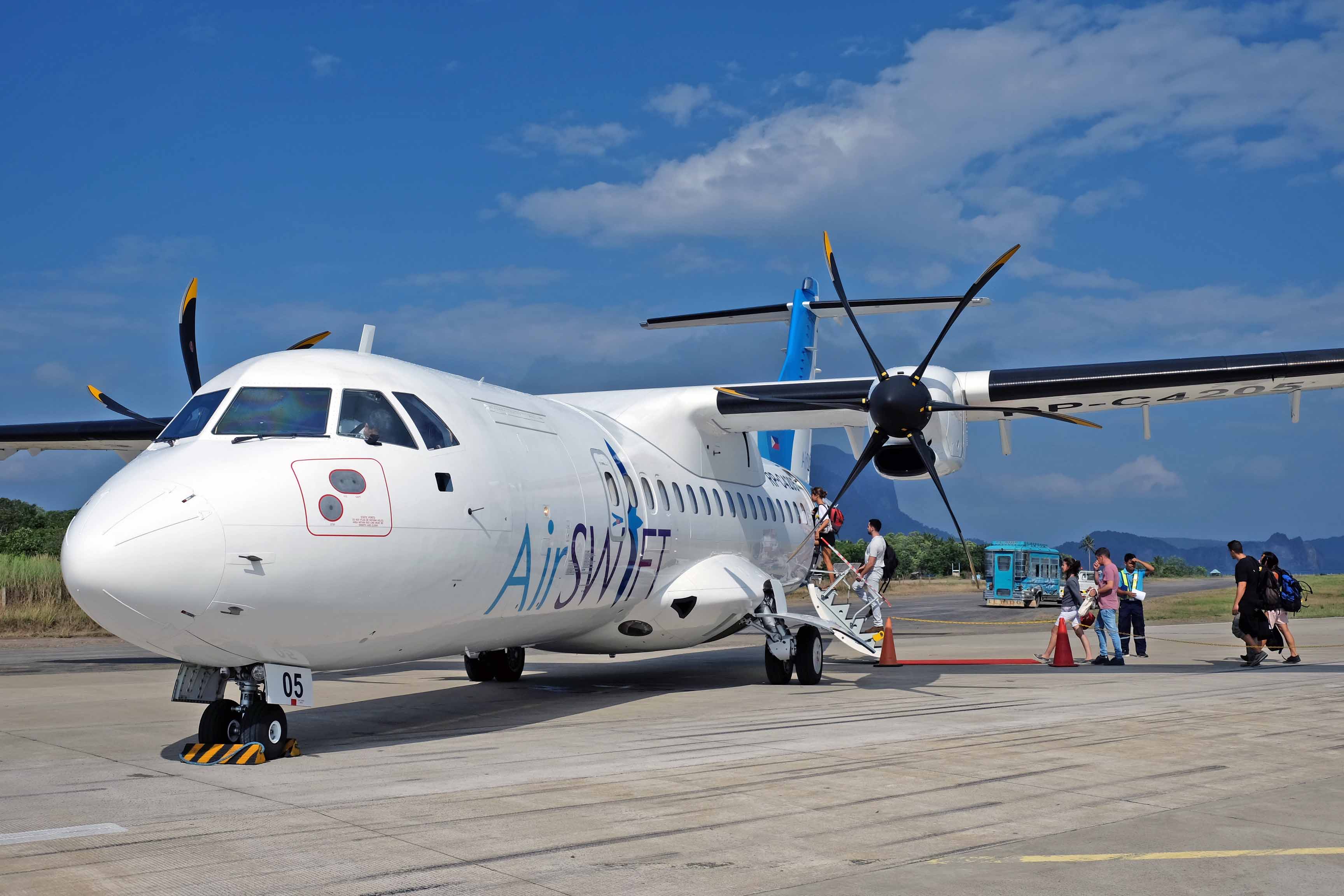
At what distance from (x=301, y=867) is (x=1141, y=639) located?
16410mm

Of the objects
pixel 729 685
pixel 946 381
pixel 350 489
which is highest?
pixel 946 381

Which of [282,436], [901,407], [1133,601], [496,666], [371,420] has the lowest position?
[496,666]

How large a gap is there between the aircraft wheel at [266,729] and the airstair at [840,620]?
814cm

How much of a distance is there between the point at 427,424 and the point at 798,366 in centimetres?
1154

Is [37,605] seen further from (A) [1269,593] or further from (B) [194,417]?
(A) [1269,593]

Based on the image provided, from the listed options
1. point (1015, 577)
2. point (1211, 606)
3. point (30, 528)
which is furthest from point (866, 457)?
point (30, 528)

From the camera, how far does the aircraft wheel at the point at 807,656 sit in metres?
14.2

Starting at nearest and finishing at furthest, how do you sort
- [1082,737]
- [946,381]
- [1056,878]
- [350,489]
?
[1056,878], [350,489], [1082,737], [946,381]

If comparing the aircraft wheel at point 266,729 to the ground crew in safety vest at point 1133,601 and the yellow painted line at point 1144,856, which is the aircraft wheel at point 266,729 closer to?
the yellow painted line at point 1144,856

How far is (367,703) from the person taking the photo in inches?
456

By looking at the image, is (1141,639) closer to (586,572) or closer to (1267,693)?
(1267,693)

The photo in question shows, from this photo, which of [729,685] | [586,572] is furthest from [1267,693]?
[586,572]

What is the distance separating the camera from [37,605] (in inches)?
971

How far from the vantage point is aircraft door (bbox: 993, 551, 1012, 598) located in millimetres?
43844
